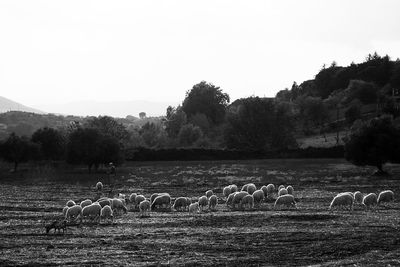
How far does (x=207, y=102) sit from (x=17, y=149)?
86.0 m

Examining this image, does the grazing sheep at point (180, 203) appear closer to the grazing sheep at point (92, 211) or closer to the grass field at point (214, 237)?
the grass field at point (214, 237)

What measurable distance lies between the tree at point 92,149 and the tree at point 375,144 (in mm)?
32817

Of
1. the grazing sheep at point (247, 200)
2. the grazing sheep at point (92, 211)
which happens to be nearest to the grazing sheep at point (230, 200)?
the grazing sheep at point (247, 200)

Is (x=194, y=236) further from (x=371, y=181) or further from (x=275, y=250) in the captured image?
(x=371, y=181)

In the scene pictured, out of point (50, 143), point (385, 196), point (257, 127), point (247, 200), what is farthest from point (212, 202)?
point (257, 127)

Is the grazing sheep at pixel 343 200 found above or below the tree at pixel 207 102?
below

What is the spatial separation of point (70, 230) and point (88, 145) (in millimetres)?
61956

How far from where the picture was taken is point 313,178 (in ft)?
222

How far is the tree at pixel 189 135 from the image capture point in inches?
5773

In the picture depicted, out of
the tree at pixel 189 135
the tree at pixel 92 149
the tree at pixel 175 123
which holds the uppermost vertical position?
the tree at pixel 175 123

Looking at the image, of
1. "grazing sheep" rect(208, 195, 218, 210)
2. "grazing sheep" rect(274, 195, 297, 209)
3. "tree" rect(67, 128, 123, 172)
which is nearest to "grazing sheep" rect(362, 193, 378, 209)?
"grazing sheep" rect(274, 195, 297, 209)

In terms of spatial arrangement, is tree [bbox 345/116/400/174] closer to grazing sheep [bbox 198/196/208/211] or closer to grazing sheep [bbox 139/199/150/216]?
grazing sheep [bbox 198/196/208/211]

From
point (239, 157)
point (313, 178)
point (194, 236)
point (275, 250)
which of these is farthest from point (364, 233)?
point (239, 157)

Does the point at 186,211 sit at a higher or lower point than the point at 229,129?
lower
